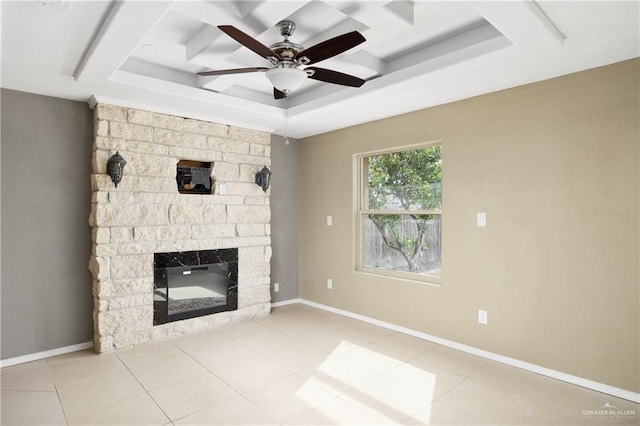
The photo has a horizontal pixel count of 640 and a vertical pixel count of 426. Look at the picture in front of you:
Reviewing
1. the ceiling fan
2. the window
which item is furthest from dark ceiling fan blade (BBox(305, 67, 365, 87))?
the window

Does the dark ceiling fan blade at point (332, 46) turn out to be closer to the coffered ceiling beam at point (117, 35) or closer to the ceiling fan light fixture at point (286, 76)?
the ceiling fan light fixture at point (286, 76)

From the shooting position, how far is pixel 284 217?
5188 millimetres

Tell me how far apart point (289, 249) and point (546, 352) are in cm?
321

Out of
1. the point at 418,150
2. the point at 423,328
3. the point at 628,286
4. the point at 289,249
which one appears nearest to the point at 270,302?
the point at 289,249

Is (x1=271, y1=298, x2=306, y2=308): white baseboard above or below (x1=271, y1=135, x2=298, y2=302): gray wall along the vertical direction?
below

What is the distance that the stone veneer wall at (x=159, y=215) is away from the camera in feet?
11.4

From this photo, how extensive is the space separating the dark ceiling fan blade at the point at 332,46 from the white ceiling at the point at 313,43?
0.25m

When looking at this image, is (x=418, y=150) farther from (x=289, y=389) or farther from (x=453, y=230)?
(x=289, y=389)

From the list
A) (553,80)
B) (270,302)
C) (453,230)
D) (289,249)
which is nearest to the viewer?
(553,80)

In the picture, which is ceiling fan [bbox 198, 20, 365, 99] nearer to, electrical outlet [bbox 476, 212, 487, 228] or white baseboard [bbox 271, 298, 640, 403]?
electrical outlet [bbox 476, 212, 487, 228]

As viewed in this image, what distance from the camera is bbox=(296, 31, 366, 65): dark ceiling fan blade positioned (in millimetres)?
2002

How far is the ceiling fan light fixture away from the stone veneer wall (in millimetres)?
1950

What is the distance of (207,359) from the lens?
130 inches

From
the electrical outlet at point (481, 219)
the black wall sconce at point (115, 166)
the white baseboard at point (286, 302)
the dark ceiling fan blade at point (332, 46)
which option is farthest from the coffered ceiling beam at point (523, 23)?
the white baseboard at point (286, 302)
